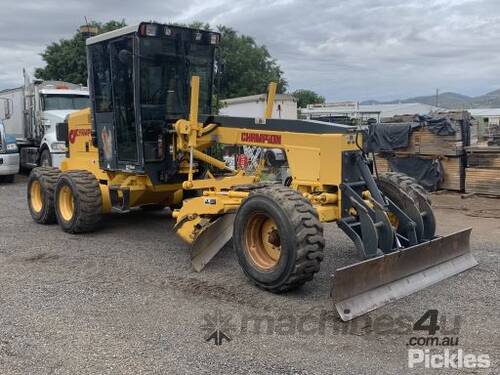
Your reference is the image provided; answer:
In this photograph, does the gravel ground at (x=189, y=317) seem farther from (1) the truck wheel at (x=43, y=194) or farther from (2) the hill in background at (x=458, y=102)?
(2) the hill in background at (x=458, y=102)

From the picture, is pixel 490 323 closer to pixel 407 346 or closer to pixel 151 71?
pixel 407 346

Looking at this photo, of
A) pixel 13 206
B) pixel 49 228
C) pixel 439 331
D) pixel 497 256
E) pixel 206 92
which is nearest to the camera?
pixel 439 331

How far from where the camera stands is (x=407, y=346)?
180 inches

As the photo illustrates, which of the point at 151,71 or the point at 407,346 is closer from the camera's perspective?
the point at 407,346

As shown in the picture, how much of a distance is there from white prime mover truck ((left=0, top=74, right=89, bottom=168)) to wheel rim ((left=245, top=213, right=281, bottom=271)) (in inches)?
449

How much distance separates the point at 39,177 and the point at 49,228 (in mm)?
921

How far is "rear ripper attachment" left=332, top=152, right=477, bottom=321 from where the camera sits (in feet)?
16.5

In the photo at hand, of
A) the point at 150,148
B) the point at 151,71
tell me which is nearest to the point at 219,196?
the point at 150,148

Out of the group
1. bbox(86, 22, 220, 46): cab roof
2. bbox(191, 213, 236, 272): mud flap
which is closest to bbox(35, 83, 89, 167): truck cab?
bbox(86, 22, 220, 46): cab roof

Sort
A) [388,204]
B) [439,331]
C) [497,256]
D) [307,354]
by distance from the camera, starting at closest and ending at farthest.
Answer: [307,354], [439,331], [388,204], [497,256]

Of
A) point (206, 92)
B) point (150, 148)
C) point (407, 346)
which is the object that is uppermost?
point (206, 92)

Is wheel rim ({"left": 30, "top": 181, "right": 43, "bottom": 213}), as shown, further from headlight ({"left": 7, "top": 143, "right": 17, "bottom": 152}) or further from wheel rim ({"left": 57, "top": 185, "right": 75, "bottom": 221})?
headlight ({"left": 7, "top": 143, "right": 17, "bottom": 152})

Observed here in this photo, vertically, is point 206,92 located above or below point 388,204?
above

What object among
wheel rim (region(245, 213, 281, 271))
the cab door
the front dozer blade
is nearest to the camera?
the front dozer blade
